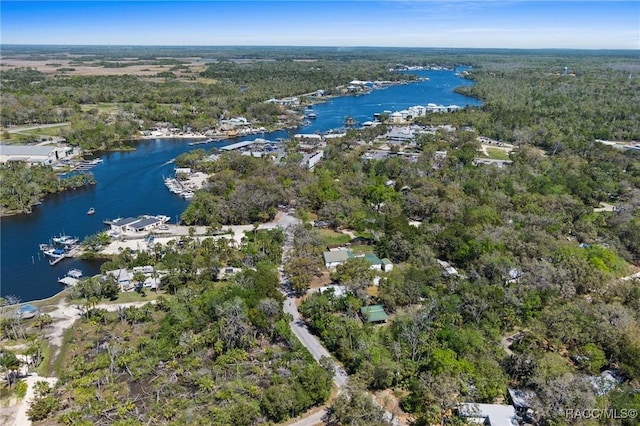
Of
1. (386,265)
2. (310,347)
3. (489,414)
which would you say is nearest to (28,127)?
(386,265)

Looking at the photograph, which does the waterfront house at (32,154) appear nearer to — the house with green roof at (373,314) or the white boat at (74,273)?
the white boat at (74,273)

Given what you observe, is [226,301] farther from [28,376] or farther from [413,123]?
[413,123]

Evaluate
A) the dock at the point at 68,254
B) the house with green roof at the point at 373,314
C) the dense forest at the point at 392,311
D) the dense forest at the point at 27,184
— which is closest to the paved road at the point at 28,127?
the dense forest at the point at 27,184

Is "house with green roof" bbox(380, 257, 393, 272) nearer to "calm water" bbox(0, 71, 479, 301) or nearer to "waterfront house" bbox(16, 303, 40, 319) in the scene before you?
"calm water" bbox(0, 71, 479, 301)

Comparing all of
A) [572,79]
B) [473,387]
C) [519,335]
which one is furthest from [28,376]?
[572,79]

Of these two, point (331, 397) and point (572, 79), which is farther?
point (572, 79)

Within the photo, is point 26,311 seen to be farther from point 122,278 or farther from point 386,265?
point 386,265
